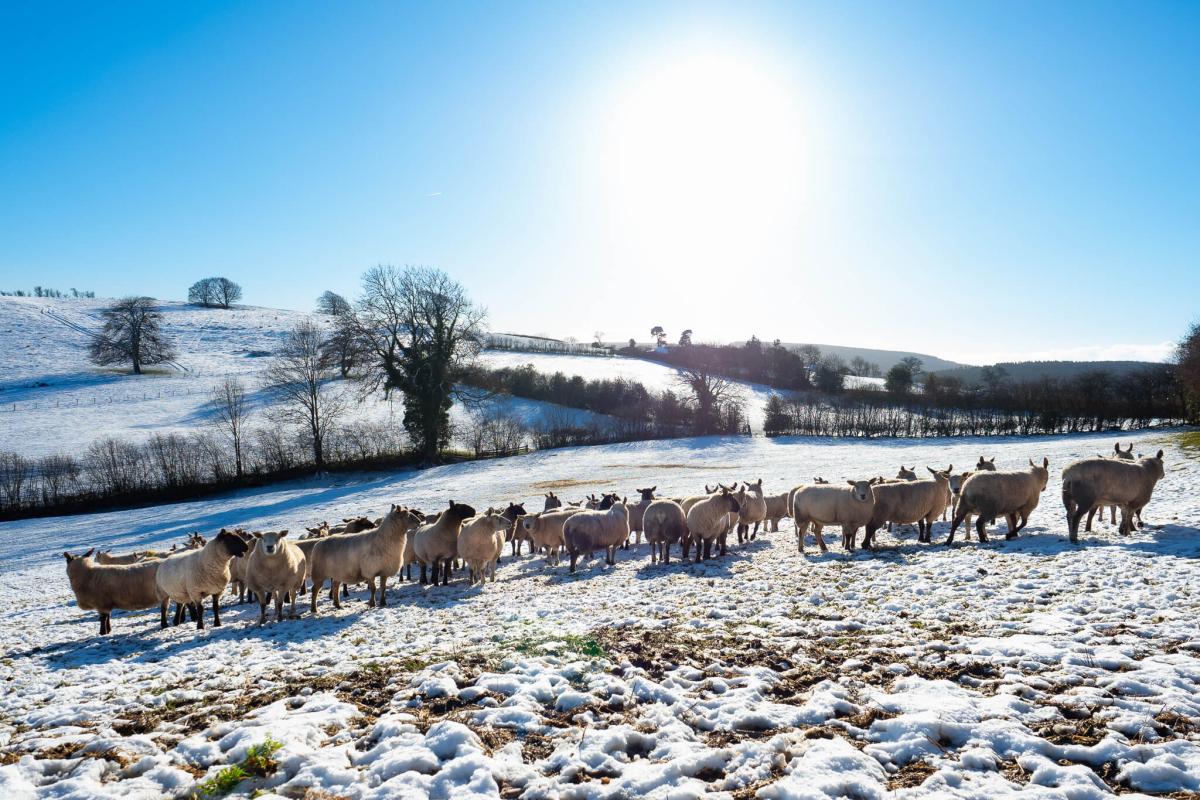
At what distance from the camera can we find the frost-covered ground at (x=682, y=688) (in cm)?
503

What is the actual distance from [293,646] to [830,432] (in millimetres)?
64505

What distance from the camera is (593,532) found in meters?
18.1

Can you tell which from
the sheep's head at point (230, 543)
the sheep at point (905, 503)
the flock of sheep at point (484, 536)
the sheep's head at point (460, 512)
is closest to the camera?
the sheep's head at point (230, 543)

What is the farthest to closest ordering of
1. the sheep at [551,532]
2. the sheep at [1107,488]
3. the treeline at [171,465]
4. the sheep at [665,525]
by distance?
the treeline at [171,465], the sheep at [551,532], the sheep at [665,525], the sheep at [1107,488]

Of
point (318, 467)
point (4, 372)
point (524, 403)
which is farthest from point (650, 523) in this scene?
point (4, 372)

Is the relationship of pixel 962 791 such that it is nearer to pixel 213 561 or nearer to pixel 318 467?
pixel 213 561

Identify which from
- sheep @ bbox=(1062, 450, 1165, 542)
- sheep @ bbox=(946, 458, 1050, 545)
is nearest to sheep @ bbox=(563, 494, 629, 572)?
sheep @ bbox=(946, 458, 1050, 545)

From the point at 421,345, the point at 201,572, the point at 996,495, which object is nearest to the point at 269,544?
the point at 201,572

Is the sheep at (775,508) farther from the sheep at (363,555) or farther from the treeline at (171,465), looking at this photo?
the treeline at (171,465)

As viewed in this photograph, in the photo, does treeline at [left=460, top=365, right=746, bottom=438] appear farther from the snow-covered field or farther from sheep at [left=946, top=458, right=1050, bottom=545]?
sheep at [left=946, top=458, right=1050, bottom=545]

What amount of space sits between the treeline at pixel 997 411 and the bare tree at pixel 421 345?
121ft

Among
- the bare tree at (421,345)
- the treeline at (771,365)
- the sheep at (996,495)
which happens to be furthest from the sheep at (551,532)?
the treeline at (771,365)

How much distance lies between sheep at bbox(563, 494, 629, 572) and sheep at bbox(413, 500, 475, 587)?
325 cm

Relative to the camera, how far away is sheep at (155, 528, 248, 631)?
12742mm
